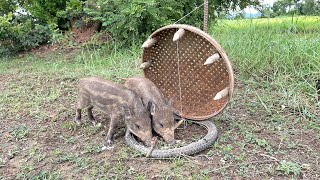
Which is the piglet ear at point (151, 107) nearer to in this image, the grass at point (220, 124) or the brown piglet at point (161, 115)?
the brown piglet at point (161, 115)

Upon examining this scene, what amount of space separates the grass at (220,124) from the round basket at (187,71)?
0.33 meters

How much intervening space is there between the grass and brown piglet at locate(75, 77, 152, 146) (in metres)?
0.20

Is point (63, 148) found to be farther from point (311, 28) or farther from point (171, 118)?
point (311, 28)

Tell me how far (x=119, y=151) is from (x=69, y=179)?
557 millimetres

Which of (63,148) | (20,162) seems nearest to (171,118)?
(63,148)

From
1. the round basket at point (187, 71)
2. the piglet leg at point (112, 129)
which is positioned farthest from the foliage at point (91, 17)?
the piglet leg at point (112, 129)

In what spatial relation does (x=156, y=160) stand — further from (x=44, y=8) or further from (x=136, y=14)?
(x=44, y=8)

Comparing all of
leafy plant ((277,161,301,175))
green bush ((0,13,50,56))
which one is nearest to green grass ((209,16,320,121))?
leafy plant ((277,161,301,175))

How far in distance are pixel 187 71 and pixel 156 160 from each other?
3.82 ft

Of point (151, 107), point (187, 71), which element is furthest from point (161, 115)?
point (187, 71)

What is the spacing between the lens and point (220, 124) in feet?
13.3

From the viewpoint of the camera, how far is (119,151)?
351 cm

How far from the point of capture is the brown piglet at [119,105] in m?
3.60

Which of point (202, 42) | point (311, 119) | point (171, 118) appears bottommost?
point (311, 119)
